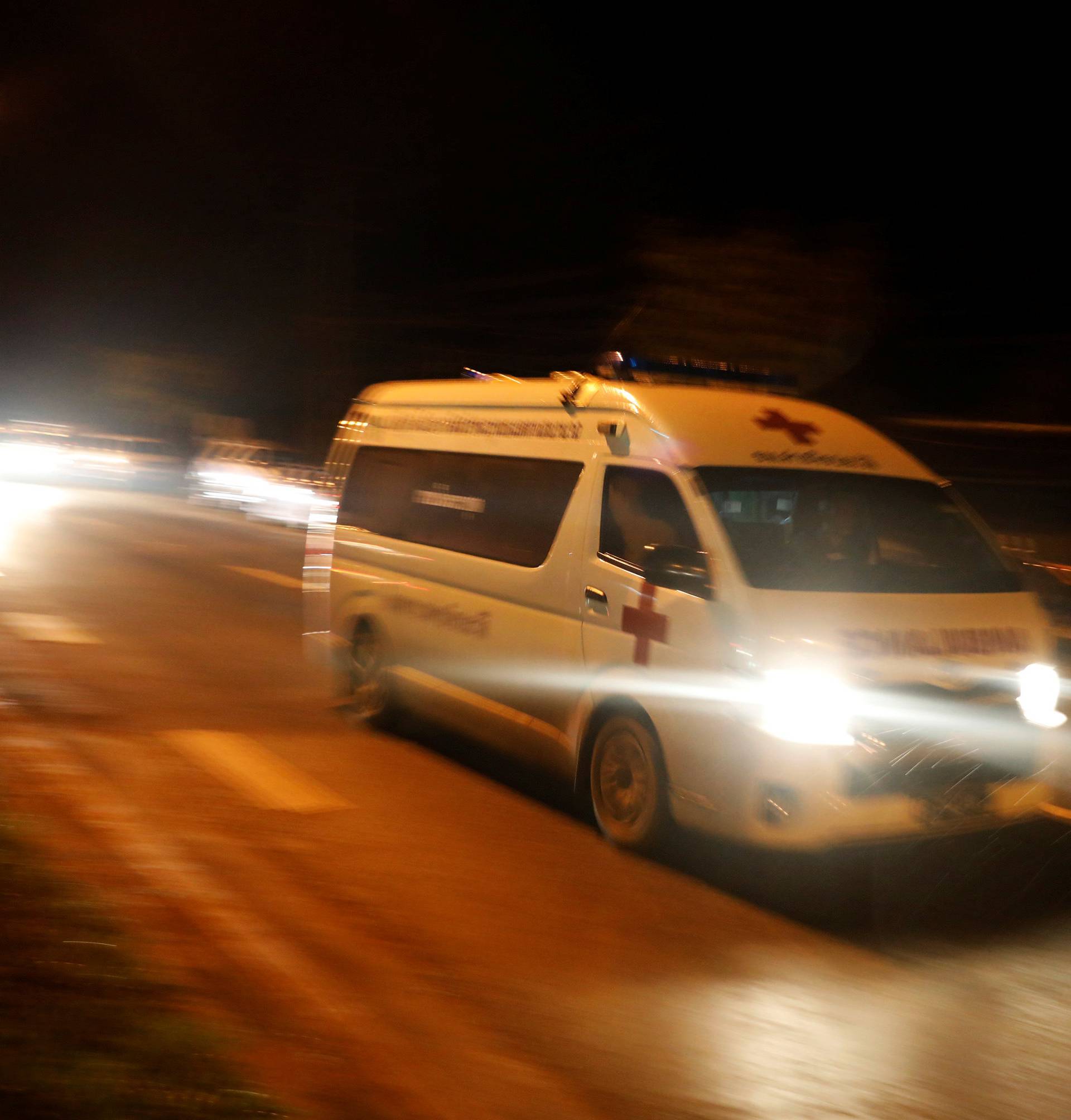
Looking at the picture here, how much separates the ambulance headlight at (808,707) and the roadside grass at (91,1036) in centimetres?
256

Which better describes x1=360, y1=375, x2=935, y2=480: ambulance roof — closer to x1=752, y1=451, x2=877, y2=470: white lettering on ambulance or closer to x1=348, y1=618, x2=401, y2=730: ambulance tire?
x1=752, y1=451, x2=877, y2=470: white lettering on ambulance

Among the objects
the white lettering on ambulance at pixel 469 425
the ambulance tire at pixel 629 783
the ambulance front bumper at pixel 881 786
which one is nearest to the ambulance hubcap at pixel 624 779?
the ambulance tire at pixel 629 783

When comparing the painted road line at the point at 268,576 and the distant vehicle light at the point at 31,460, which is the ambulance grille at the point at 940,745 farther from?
the distant vehicle light at the point at 31,460

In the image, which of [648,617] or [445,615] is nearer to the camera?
[648,617]

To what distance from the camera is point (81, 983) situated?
409 centimetres

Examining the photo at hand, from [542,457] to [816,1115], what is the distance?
408cm

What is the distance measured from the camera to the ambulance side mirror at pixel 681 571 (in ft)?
19.5

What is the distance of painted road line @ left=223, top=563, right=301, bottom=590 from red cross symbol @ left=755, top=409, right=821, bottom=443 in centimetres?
1066

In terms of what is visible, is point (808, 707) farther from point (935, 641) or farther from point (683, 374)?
point (683, 374)

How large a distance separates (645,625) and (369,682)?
312 cm

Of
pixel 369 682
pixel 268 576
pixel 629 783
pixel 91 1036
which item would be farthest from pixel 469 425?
pixel 268 576

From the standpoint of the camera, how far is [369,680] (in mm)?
8938

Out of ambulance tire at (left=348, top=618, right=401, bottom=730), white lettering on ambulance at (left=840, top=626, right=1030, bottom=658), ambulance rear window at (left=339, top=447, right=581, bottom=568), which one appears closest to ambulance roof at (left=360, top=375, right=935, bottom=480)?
ambulance rear window at (left=339, top=447, right=581, bottom=568)

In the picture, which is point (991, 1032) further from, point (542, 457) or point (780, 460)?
point (542, 457)
